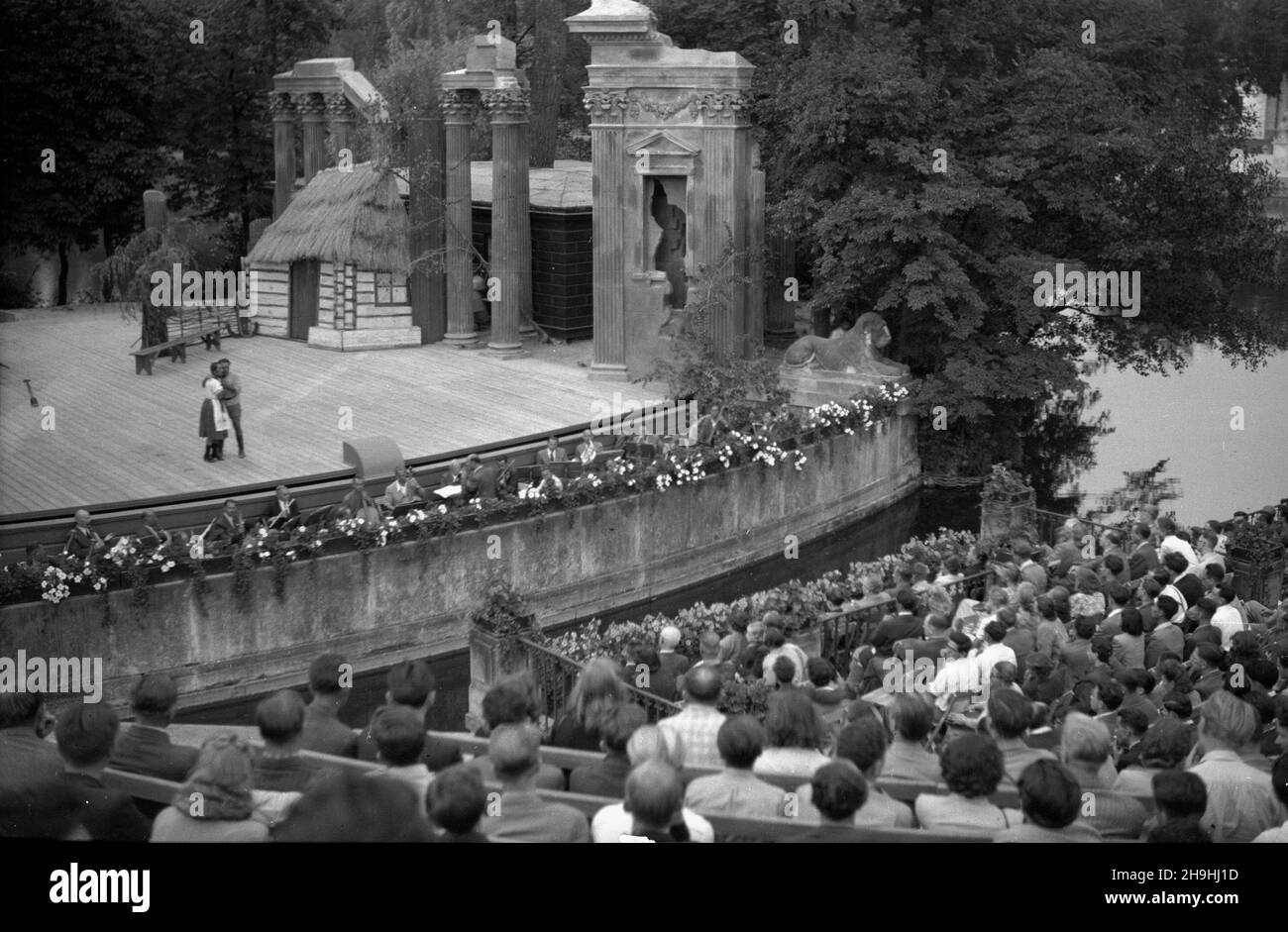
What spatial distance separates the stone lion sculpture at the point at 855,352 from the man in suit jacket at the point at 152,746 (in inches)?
946

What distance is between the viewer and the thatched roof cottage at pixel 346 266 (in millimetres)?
35562

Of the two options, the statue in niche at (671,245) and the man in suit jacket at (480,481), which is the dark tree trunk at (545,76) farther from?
the man in suit jacket at (480,481)

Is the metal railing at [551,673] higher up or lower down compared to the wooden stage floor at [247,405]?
lower down

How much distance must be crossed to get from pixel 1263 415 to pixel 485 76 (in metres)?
19.5

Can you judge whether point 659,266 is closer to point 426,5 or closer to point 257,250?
point 257,250

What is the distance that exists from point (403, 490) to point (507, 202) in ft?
43.7

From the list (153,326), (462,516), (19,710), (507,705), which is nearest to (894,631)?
(507,705)

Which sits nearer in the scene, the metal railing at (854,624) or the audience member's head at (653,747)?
the audience member's head at (653,747)

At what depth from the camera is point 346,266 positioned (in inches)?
1404

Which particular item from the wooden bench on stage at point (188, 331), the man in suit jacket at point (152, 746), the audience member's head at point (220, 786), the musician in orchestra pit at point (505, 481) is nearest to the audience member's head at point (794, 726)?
the audience member's head at point (220, 786)

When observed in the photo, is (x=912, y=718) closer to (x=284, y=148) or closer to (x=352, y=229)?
(x=352, y=229)

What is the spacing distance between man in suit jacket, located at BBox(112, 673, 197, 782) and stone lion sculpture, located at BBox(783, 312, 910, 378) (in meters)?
24.0

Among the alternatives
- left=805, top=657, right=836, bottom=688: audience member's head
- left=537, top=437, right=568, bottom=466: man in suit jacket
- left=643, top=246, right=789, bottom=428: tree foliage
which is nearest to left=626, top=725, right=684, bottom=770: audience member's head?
left=805, top=657, right=836, bottom=688: audience member's head

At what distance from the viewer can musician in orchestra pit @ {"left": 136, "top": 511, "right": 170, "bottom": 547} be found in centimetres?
2100
